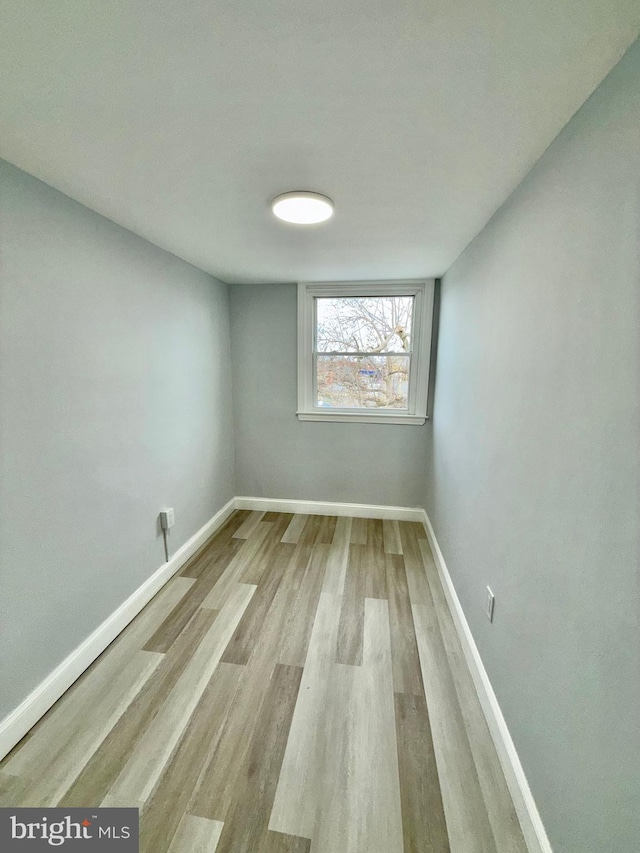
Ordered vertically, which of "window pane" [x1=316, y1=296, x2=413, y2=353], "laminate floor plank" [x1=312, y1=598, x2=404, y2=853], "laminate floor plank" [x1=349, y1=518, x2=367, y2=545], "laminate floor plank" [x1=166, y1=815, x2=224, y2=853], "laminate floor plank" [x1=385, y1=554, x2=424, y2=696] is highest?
"window pane" [x1=316, y1=296, x2=413, y2=353]

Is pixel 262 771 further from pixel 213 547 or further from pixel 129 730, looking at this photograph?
pixel 213 547

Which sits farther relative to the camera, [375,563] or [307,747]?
[375,563]

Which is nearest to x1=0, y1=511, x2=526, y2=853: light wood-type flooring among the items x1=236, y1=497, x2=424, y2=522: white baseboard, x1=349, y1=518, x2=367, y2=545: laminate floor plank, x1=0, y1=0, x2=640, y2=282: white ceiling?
x1=349, y1=518, x2=367, y2=545: laminate floor plank

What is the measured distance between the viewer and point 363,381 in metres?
3.12

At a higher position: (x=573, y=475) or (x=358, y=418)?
(x=573, y=475)

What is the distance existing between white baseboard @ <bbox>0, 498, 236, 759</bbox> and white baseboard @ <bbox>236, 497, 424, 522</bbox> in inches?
38.4

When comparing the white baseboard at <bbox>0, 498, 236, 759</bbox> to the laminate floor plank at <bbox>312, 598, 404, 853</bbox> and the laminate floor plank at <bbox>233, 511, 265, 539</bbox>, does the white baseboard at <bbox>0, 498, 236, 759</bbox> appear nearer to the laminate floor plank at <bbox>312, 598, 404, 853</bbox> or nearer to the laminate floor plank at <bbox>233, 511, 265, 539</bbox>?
the laminate floor plank at <bbox>233, 511, 265, 539</bbox>

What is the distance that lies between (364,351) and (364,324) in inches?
9.4

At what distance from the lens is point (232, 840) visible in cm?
103

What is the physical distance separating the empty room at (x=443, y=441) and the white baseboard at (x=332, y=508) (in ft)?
2.32

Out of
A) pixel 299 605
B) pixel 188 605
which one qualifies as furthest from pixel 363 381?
pixel 188 605

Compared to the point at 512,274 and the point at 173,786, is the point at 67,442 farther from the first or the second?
the point at 512,274

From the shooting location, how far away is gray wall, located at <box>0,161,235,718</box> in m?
1.27

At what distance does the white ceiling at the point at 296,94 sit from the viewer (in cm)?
68
